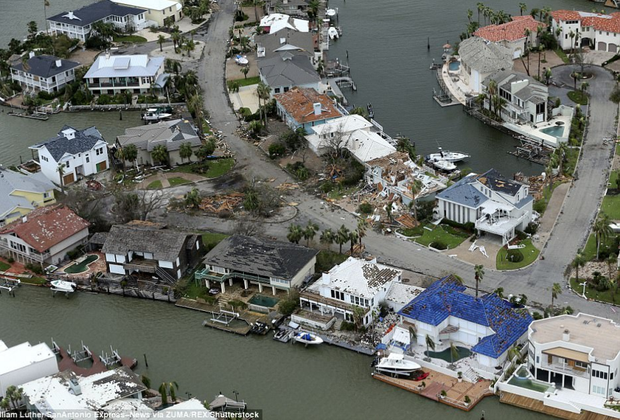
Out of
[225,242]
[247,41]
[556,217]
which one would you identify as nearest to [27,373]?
[225,242]

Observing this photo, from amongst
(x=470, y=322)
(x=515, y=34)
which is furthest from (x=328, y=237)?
(x=515, y=34)

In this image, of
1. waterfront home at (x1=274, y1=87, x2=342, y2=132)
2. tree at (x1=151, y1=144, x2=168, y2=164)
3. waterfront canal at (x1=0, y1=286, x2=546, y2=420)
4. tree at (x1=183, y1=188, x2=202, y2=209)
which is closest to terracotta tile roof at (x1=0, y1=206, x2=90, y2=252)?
waterfront canal at (x1=0, y1=286, x2=546, y2=420)

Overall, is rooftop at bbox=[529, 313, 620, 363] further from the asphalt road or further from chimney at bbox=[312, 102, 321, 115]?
chimney at bbox=[312, 102, 321, 115]

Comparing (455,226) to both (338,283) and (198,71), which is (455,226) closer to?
(338,283)

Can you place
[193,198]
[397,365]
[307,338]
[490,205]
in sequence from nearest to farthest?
[397,365], [307,338], [490,205], [193,198]

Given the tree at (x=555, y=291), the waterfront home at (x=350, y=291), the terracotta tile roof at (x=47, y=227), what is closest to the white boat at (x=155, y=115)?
the terracotta tile roof at (x=47, y=227)

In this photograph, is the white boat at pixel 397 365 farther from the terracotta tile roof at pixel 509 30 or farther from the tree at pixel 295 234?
the terracotta tile roof at pixel 509 30

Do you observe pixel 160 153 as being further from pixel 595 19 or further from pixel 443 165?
pixel 595 19
